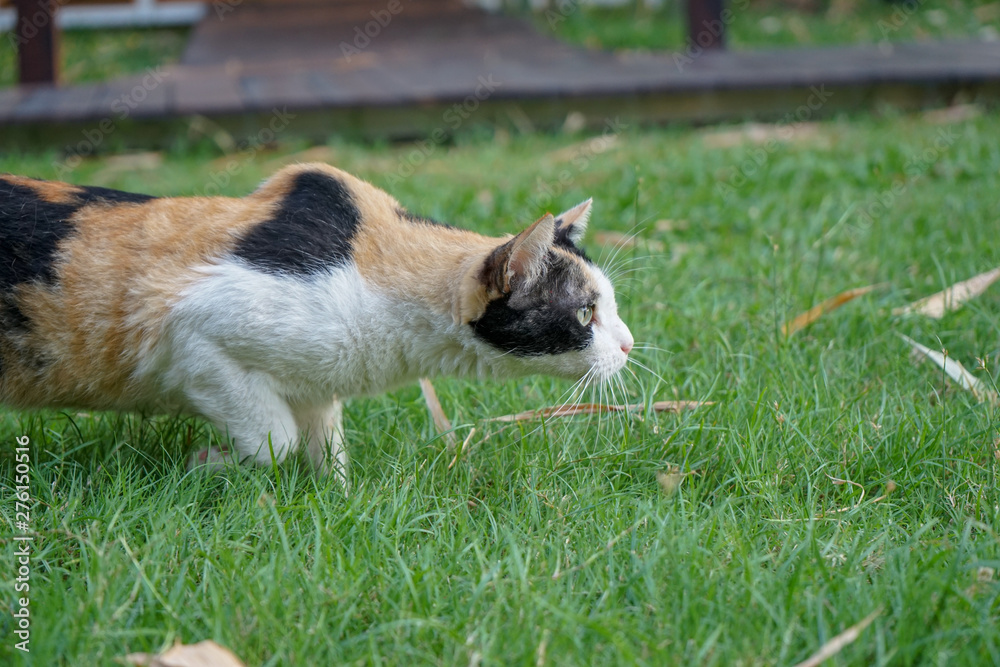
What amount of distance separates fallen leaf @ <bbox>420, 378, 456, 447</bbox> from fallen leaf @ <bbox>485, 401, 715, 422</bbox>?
0.13m

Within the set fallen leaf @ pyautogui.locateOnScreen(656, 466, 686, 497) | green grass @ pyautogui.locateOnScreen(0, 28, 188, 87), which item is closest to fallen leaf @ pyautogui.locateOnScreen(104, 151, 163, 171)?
green grass @ pyautogui.locateOnScreen(0, 28, 188, 87)

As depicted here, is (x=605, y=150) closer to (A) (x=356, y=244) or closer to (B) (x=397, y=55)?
(B) (x=397, y=55)

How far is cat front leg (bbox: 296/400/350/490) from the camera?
2650mm

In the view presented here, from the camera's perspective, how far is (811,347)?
314cm

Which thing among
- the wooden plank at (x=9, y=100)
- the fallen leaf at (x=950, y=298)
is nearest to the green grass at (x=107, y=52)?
the wooden plank at (x=9, y=100)

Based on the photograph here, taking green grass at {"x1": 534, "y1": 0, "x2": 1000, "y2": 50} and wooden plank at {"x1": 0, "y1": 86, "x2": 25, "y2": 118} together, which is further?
green grass at {"x1": 534, "y1": 0, "x2": 1000, "y2": 50}

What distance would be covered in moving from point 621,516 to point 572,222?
0.93 meters

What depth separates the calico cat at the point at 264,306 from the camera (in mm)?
2367
